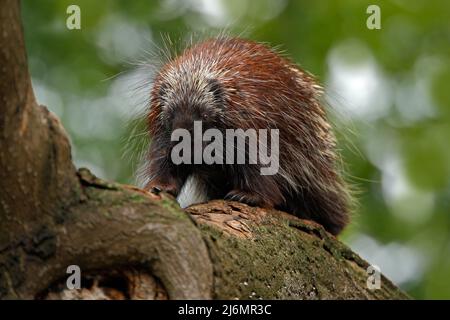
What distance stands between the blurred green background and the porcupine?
2.94 meters

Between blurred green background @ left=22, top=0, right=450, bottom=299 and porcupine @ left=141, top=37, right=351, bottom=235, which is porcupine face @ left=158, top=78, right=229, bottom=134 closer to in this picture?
porcupine @ left=141, top=37, right=351, bottom=235

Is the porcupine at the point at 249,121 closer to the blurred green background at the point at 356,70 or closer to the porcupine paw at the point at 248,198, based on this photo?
the porcupine paw at the point at 248,198

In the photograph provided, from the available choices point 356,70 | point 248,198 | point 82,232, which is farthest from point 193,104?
point 356,70

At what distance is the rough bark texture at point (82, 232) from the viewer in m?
2.52

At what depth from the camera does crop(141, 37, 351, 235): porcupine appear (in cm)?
463

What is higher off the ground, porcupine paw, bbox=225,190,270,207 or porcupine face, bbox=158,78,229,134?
porcupine face, bbox=158,78,229,134

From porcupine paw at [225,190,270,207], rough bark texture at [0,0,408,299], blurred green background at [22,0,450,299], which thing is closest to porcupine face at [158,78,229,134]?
porcupine paw at [225,190,270,207]

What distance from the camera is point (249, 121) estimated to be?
15.1ft

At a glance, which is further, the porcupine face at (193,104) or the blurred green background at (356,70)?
the blurred green background at (356,70)

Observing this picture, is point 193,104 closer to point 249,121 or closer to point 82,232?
point 249,121

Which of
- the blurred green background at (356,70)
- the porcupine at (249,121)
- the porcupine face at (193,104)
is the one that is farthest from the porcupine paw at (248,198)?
the blurred green background at (356,70)

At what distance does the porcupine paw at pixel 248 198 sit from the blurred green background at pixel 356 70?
3.62 metres

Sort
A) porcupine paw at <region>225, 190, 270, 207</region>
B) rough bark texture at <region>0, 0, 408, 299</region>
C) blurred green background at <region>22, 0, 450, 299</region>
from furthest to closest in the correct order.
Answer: blurred green background at <region>22, 0, 450, 299</region>, porcupine paw at <region>225, 190, 270, 207</region>, rough bark texture at <region>0, 0, 408, 299</region>

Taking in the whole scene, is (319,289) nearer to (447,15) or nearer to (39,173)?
(39,173)
